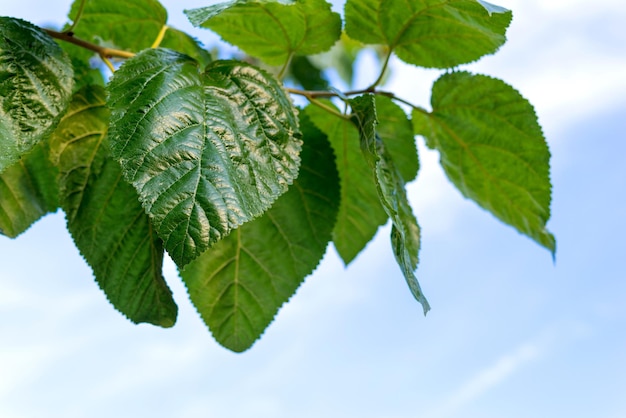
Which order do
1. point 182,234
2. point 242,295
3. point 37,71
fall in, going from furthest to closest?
point 242,295
point 37,71
point 182,234

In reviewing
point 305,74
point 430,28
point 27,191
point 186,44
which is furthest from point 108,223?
point 305,74

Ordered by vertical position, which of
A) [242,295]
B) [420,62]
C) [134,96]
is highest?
[134,96]

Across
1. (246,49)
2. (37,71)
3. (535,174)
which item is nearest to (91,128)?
(37,71)

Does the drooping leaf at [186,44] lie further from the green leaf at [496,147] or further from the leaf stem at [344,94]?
the green leaf at [496,147]

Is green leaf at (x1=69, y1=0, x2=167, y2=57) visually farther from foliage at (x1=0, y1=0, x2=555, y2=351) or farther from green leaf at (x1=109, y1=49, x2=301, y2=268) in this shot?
green leaf at (x1=109, y1=49, x2=301, y2=268)

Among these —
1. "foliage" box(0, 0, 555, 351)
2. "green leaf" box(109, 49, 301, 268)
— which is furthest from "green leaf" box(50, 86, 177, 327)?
"green leaf" box(109, 49, 301, 268)

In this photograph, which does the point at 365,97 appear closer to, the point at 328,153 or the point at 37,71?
the point at 328,153
